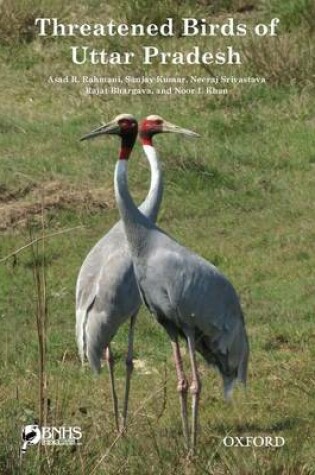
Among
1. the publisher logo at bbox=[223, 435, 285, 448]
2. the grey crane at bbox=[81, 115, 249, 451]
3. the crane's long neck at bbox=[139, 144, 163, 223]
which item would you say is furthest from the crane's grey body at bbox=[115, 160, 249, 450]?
the crane's long neck at bbox=[139, 144, 163, 223]

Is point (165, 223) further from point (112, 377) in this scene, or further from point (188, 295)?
point (188, 295)

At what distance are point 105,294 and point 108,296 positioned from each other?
20mm

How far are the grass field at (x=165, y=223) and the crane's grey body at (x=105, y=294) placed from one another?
26 centimetres

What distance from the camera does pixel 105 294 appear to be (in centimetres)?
829

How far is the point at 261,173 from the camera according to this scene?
1227 cm

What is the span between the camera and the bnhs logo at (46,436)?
6.74m

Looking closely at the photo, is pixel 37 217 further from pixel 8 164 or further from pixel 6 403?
pixel 6 403

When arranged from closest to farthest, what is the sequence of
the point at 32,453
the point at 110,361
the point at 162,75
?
the point at 32,453 → the point at 110,361 → the point at 162,75

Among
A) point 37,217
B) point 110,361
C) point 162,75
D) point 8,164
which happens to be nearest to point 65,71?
point 162,75

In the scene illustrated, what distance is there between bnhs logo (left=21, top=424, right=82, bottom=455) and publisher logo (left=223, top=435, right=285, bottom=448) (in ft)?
2.41

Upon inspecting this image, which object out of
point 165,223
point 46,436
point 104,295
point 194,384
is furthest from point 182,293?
point 165,223

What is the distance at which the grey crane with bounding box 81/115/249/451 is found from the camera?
7.80 metres

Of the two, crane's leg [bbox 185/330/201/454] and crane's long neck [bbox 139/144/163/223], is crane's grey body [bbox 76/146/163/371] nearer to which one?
crane's long neck [bbox 139/144/163/223]

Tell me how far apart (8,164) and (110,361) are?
13.7 feet
